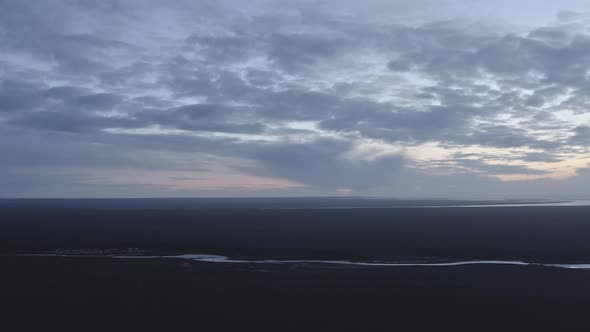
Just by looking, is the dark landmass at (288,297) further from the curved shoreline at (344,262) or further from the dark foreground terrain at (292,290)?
the curved shoreline at (344,262)

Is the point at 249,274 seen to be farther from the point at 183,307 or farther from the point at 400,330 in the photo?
the point at 400,330

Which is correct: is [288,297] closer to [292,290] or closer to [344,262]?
[292,290]

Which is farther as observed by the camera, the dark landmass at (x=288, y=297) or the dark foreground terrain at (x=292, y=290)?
the dark foreground terrain at (x=292, y=290)

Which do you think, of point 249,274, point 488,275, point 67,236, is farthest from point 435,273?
point 67,236

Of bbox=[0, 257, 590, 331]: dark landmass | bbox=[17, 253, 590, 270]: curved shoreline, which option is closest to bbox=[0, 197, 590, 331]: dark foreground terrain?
bbox=[0, 257, 590, 331]: dark landmass

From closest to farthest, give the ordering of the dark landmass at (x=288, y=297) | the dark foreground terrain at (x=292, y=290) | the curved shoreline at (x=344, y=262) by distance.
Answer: the dark landmass at (x=288, y=297), the dark foreground terrain at (x=292, y=290), the curved shoreline at (x=344, y=262)

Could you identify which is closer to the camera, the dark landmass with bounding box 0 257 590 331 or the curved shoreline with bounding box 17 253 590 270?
the dark landmass with bounding box 0 257 590 331

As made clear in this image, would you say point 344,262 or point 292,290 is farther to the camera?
point 344,262

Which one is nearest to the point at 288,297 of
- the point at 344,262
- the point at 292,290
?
the point at 292,290

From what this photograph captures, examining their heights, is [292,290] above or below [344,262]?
below

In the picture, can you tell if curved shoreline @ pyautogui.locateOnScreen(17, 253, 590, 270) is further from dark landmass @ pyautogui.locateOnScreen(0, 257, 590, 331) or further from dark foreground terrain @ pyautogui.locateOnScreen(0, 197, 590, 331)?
dark landmass @ pyautogui.locateOnScreen(0, 257, 590, 331)

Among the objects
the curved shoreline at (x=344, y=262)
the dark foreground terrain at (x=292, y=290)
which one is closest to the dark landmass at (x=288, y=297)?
the dark foreground terrain at (x=292, y=290)

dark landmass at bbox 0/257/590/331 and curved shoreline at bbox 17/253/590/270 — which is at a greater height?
curved shoreline at bbox 17/253/590/270
